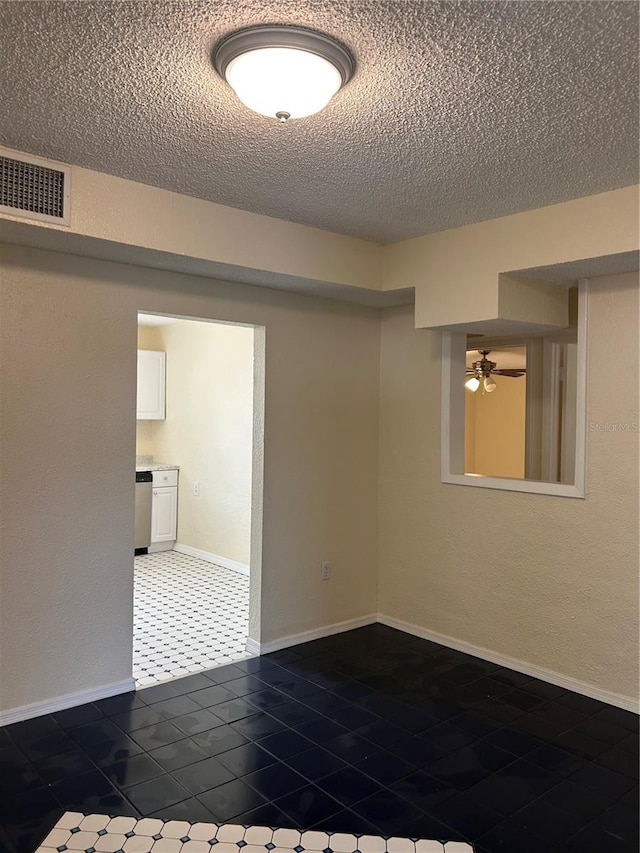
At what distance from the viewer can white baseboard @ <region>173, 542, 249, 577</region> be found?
591 centimetres

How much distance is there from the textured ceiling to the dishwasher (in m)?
3.85

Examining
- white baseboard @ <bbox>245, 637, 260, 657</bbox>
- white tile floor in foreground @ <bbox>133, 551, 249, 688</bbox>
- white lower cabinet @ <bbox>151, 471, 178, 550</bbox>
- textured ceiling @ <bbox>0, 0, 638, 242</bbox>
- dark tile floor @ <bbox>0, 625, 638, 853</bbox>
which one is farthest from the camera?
white lower cabinet @ <bbox>151, 471, 178, 550</bbox>

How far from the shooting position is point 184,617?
460 cm

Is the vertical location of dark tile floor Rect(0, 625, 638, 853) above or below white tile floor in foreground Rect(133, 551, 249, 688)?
below

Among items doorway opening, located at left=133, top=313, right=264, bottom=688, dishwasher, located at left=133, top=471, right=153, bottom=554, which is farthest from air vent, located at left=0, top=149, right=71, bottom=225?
dishwasher, located at left=133, top=471, right=153, bottom=554

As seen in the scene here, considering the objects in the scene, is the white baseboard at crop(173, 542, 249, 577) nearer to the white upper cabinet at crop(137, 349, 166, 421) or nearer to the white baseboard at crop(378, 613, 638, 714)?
the white upper cabinet at crop(137, 349, 166, 421)

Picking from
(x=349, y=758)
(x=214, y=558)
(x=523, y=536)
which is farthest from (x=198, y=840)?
(x=214, y=558)

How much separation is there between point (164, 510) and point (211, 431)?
1.02m

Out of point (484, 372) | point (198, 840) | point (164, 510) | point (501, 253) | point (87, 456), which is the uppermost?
point (501, 253)

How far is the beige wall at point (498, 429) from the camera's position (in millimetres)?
8086

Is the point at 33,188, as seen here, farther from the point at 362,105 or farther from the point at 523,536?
the point at 523,536

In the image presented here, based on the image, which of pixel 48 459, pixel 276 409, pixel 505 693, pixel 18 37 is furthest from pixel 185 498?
pixel 18 37

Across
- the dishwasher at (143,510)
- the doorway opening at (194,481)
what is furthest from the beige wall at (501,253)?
the dishwasher at (143,510)

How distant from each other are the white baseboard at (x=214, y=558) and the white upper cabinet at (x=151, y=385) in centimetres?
143
